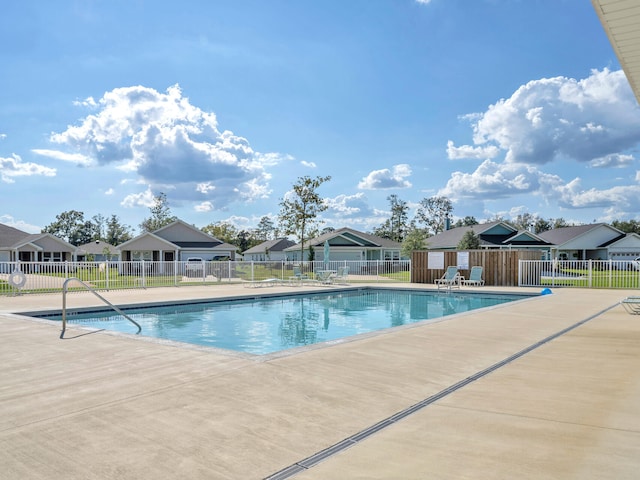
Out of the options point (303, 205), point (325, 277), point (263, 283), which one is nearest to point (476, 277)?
point (325, 277)

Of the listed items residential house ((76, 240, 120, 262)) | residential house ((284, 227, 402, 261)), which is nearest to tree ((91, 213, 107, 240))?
residential house ((76, 240, 120, 262))

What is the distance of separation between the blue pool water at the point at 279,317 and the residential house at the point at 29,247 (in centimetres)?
3571

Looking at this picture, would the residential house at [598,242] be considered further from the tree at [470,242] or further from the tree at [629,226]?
the tree at [629,226]

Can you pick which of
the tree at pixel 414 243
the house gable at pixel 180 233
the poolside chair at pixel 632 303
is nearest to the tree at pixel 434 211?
the tree at pixel 414 243

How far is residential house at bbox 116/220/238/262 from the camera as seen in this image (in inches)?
1471

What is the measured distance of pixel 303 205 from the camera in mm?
40719

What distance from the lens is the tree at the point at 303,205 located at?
40531 millimetres

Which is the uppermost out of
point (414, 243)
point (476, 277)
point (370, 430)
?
point (414, 243)

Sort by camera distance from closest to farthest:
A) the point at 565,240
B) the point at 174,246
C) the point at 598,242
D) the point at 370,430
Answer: the point at 370,430 → the point at 174,246 → the point at 565,240 → the point at 598,242

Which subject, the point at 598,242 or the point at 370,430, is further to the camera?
the point at 598,242

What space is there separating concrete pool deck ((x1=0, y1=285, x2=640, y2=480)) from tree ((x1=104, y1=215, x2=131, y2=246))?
82.1 metres

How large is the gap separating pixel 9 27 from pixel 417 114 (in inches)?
734

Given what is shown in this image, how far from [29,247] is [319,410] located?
48354mm

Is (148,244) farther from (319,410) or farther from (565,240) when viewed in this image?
(565,240)
